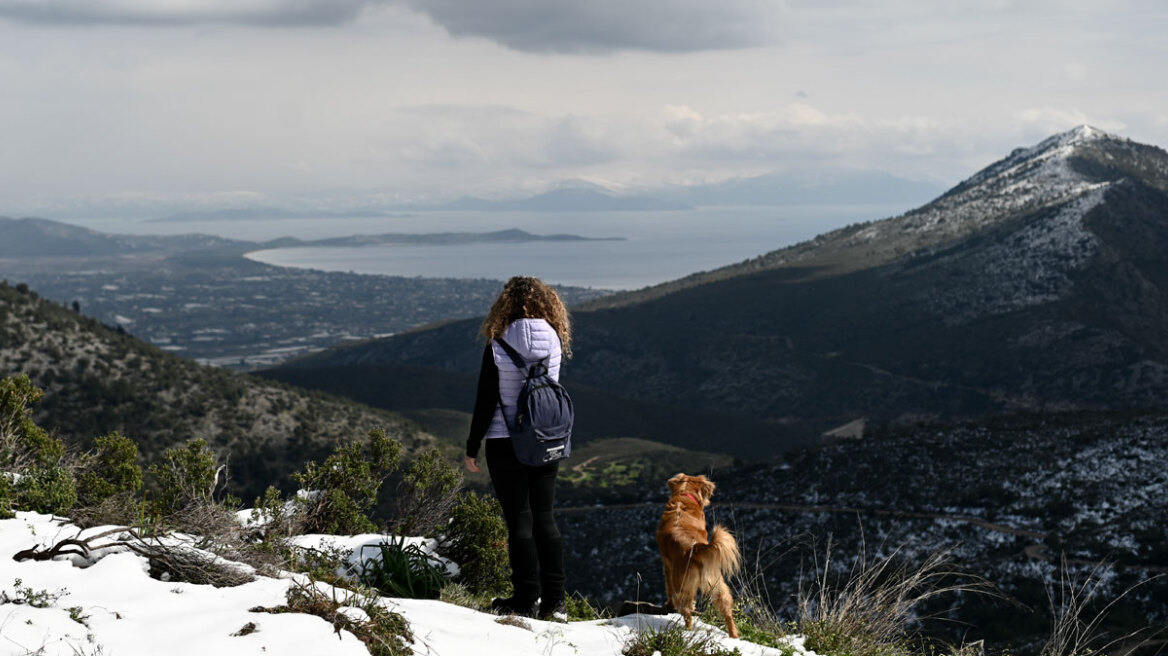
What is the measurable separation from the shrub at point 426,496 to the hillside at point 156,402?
96.9 ft

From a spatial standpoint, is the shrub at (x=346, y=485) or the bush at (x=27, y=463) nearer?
the bush at (x=27, y=463)

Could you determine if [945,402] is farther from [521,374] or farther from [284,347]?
[284,347]

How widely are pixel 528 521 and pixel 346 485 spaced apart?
2.86 metres

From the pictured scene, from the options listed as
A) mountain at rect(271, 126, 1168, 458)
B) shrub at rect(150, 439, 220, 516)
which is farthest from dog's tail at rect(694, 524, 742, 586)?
mountain at rect(271, 126, 1168, 458)

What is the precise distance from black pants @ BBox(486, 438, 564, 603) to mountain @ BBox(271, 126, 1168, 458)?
158 feet

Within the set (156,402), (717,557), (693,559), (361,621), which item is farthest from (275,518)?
(156,402)

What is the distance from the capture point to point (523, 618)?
548 centimetres

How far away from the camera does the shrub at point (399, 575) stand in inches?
232

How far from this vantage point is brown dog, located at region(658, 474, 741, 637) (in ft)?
16.7

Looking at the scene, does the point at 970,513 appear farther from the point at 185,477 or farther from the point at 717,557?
the point at 185,477

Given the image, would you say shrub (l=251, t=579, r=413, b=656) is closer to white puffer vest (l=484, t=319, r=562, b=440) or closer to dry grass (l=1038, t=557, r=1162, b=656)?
white puffer vest (l=484, t=319, r=562, b=440)

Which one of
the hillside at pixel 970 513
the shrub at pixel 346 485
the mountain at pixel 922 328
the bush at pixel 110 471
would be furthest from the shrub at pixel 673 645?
the mountain at pixel 922 328

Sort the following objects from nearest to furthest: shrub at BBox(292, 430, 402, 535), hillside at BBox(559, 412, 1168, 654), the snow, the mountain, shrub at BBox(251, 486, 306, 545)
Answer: shrub at BBox(251, 486, 306, 545) < shrub at BBox(292, 430, 402, 535) < hillside at BBox(559, 412, 1168, 654) < the mountain < the snow

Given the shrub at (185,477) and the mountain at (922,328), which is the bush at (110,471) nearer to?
the shrub at (185,477)
